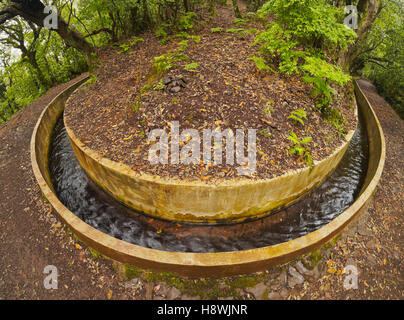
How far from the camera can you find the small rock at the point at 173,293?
3307mm

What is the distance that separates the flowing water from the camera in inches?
162

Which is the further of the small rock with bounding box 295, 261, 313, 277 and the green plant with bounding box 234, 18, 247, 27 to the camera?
the green plant with bounding box 234, 18, 247, 27

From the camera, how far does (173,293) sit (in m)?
3.33

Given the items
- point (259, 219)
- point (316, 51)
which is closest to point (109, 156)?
point (259, 219)

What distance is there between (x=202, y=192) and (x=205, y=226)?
93cm

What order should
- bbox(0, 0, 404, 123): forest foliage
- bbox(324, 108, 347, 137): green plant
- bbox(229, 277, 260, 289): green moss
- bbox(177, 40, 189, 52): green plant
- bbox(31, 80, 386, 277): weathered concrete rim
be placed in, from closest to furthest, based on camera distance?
1. bbox(31, 80, 386, 277): weathered concrete rim
2. bbox(229, 277, 260, 289): green moss
3. bbox(0, 0, 404, 123): forest foliage
4. bbox(324, 108, 347, 137): green plant
5. bbox(177, 40, 189, 52): green plant

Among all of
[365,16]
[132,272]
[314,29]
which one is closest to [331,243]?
[132,272]

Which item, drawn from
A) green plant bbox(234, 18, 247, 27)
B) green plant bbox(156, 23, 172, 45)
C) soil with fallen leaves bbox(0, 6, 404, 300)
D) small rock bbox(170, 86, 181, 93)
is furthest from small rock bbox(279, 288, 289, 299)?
green plant bbox(234, 18, 247, 27)

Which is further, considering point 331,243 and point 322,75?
point 322,75

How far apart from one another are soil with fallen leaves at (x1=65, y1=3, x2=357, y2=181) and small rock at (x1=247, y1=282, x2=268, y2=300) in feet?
5.87

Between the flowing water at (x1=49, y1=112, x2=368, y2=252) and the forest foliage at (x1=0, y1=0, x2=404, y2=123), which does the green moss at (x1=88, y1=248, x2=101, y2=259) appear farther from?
the forest foliage at (x1=0, y1=0, x2=404, y2=123)

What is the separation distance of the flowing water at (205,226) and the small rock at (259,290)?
0.72 metres

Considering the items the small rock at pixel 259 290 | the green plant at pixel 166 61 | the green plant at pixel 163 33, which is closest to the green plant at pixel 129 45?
the green plant at pixel 163 33

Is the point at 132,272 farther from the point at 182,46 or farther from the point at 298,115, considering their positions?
the point at 182,46
